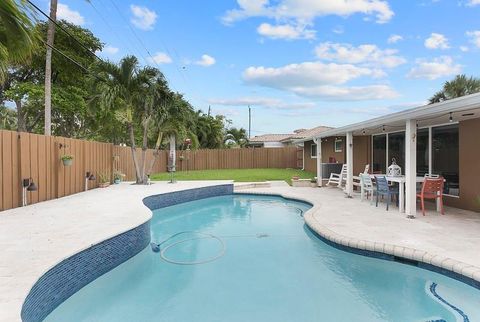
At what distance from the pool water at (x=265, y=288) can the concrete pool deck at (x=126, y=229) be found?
305mm

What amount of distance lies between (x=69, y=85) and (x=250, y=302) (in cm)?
1969

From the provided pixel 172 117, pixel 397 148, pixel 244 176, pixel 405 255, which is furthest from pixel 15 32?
pixel 244 176

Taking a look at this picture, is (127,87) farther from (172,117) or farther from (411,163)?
(411,163)

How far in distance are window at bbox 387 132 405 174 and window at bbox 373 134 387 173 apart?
0.36 metres

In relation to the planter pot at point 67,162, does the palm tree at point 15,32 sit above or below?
above

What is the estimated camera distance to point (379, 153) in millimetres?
12000

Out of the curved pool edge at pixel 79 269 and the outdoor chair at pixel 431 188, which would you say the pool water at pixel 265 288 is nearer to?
the curved pool edge at pixel 79 269

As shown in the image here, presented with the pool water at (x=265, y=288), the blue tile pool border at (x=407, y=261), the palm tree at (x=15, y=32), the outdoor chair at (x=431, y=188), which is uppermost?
the palm tree at (x=15, y=32)

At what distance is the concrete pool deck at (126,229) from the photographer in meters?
3.70

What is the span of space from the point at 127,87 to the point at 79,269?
10.0 metres

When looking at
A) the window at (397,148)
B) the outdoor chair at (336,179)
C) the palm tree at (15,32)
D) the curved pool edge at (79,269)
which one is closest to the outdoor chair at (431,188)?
the window at (397,148)

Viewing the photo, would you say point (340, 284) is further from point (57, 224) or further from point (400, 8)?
point (400, 8)

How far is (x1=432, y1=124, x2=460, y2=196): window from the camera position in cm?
816

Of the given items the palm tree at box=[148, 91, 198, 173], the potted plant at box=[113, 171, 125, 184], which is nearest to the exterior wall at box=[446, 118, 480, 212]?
the palm tree at box=[148, 91, 198, 173]
